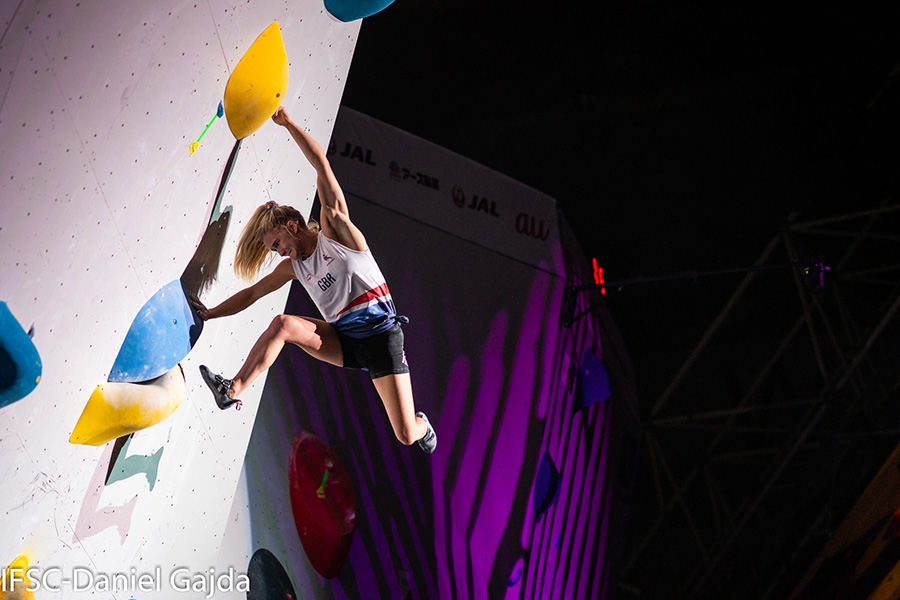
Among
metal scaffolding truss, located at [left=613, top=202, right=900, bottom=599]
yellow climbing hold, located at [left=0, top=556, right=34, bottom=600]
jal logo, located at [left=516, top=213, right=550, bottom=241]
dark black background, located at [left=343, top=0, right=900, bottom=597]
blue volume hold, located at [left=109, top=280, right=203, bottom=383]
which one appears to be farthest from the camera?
metal scaffolding truss, located at [left=613, top=202, right=900, bottom=599]

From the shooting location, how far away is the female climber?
10.4ft

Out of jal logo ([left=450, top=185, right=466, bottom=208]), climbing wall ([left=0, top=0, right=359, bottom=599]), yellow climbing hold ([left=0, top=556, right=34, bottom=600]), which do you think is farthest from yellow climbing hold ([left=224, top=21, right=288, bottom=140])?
jal logo ([left=450, top=185, right=466, bottom=208])

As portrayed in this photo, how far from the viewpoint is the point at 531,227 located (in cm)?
627

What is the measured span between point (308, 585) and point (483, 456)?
1617 millimetres

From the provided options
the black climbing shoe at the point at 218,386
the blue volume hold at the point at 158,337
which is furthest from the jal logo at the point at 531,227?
the black climbing shoe at the point at 218,386

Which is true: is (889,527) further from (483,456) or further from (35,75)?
(35,75)

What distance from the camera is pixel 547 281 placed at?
21.2 feet

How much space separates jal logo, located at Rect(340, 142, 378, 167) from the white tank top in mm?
1817

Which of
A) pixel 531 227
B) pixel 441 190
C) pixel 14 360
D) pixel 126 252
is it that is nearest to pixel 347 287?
pixel 126 252

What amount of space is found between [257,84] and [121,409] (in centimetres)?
106

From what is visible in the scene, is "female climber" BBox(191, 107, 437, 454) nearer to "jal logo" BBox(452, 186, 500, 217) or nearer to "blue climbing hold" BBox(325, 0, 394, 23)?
"blue climbing hold" BBox(325, 0, 394, 23)

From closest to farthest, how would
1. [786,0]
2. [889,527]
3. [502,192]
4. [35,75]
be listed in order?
[35,75], [889,527], [502,192], [786,0]

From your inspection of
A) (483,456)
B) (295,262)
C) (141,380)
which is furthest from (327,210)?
(483,456)

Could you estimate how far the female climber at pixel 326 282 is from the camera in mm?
3170
